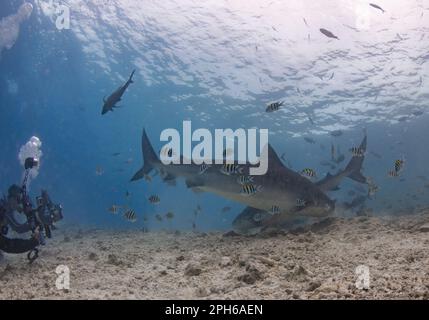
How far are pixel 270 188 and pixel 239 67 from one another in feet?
74.8

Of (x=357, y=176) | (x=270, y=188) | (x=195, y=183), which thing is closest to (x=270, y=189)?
(x=270, y=188)

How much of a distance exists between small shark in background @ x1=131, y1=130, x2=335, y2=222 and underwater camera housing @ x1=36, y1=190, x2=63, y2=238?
3.14 m

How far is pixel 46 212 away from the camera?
8664 millimetres

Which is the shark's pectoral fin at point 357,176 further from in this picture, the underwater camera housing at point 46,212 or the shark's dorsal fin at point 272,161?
the underwater camera housing at point 46,212

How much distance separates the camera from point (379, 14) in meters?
20.7

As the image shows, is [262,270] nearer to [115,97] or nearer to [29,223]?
[29,223]

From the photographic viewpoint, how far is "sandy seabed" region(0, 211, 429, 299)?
397cm

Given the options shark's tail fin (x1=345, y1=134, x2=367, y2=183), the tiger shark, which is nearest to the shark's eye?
the tiger shark

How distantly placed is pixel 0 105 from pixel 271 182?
4587cm

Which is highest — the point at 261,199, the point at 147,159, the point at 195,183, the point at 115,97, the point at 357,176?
the point at 115,97

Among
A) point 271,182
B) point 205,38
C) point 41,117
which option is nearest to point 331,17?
point 205,38

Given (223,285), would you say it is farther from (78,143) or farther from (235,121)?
(78,143)
